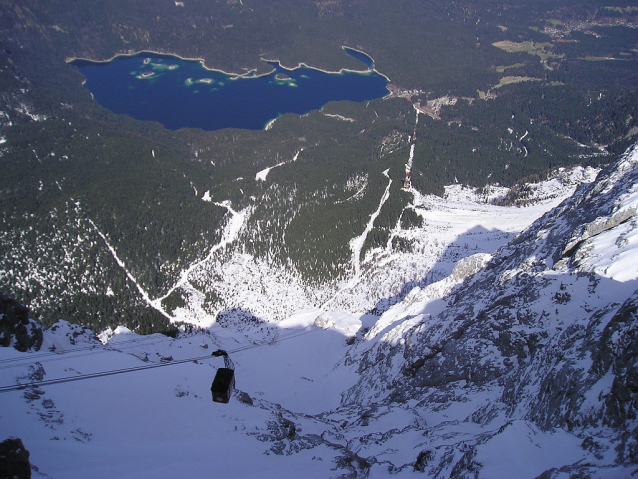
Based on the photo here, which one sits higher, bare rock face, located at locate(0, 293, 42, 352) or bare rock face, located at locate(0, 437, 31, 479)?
bare rock face, located at locate(0, 293, 42, 352)

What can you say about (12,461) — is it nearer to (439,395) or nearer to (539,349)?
(439,395)

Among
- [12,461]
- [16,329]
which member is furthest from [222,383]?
[16,329]

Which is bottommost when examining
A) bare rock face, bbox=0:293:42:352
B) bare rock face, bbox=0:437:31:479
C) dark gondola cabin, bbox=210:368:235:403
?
bare rock face, bbox=0:437:31:479

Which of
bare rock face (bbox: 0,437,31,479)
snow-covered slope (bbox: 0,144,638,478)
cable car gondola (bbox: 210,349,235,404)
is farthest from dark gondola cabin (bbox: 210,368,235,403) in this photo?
bare rock face (bbox: 0,437,31,479)

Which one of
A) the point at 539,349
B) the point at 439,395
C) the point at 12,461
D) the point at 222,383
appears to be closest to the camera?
the point at 12,461

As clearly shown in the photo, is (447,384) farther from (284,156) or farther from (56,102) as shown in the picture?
(56,102)

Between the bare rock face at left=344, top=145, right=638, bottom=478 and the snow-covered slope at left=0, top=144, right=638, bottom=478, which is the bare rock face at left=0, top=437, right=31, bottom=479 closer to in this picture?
the snow-covered slope at left=0, top=144, right=638, bottom=478
